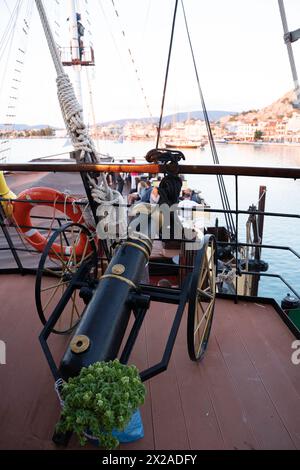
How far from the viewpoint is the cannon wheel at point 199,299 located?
1.42 meters

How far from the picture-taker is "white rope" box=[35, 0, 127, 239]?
1879mm

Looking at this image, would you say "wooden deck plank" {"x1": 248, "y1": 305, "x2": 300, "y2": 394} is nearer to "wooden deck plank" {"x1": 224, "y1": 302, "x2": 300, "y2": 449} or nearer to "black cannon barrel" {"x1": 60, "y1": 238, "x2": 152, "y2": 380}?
"wooden deck plank" {"x1": 224, "y1": 302, "x2": 300, "y2": 449}

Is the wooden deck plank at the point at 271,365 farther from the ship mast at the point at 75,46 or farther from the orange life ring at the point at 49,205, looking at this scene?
the ship mast at the point at 75,46

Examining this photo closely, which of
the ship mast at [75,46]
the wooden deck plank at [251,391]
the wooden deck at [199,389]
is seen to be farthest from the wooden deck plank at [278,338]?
the ship mast at [75,46]

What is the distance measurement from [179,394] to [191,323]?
0.37 m

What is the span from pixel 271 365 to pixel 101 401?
1063 mm

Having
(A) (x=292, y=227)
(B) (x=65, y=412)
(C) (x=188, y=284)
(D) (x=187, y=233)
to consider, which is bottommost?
(A) (x=292, y=227)

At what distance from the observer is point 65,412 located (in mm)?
1038

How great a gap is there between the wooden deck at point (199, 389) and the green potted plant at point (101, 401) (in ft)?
1.17

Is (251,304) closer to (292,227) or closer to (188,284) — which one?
(188,284)

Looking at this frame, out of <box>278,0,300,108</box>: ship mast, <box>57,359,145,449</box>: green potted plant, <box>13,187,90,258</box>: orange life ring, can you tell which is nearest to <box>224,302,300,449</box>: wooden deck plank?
<box>57,359,145,449</box>: green potted plant

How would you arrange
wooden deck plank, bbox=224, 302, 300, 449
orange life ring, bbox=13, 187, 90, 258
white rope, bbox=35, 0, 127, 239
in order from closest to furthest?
wooden deck plank, bbox=224, 302, 300, 449 → white rope, bbox=35, 0, 127, 239 → orange life ring, bbox=13, 187, 90, 258

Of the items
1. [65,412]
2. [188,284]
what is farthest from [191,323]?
[65,412]

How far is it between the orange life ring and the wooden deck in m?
0.51
